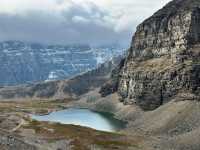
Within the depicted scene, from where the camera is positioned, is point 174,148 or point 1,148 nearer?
point 1,148

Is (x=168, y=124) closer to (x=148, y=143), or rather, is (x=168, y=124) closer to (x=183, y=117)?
(x=183, y=117)

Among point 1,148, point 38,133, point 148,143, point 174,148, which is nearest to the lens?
point 1,148

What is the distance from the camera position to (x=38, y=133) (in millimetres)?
190750

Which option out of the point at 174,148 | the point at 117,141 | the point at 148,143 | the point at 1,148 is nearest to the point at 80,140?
the point at 117,141

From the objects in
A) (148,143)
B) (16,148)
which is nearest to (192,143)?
(148,143)

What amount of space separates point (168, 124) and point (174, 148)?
5130cm

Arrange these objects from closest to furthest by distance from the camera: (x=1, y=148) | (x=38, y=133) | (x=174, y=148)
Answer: (x=1, y=148)
(x=174, y=148)
(x=38, y=133)

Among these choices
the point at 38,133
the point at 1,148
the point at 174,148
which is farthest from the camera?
the point at 38,133

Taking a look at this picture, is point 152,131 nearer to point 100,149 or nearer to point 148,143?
point 148,143

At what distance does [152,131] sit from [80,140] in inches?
1496

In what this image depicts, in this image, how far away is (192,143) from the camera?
150625 mm

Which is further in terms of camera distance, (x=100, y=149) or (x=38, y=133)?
(x=38, y=133)

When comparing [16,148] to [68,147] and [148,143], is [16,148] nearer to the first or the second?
[68,147]

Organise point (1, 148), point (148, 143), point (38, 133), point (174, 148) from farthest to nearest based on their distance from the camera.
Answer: point (38, 133) < point (148, 143) < point (174, 148) < point (1, 148)
